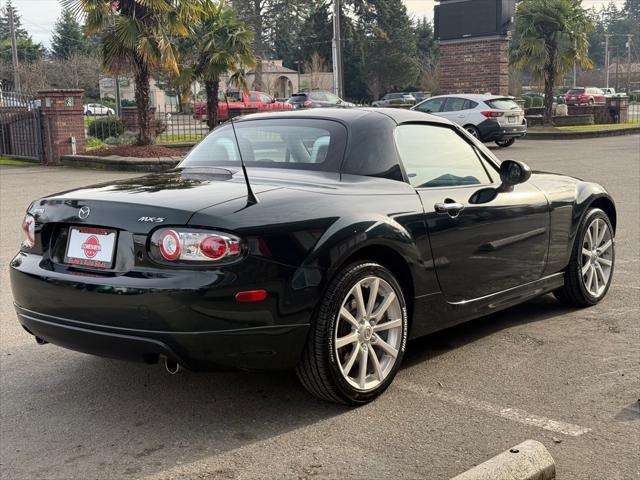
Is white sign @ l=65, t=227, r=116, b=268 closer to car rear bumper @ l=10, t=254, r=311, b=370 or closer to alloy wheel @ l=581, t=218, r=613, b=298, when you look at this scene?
car rear bumper @ l=10, t=254, r=311, b=370

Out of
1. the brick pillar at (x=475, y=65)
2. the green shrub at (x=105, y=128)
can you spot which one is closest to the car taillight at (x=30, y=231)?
the green shrub at (x=105, y=128)

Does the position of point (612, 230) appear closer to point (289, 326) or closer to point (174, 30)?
point (289, 326)

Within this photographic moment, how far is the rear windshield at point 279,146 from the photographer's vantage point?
14.6 ft

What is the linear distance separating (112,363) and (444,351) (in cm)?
200

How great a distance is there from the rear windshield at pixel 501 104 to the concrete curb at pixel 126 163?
9.73 meters

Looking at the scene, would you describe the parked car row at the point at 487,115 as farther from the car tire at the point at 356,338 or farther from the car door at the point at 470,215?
the car tire at the point at 356,338

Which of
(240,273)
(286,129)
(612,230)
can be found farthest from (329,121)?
(612,230)

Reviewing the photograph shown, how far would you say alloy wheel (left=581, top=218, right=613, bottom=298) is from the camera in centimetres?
580

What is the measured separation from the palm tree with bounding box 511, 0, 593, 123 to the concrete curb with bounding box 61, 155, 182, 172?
1754cm

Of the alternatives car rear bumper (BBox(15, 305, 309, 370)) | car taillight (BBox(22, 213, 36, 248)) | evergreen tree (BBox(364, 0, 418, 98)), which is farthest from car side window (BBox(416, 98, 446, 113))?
evergreen tree (BBox(364, 0, 418, 98))

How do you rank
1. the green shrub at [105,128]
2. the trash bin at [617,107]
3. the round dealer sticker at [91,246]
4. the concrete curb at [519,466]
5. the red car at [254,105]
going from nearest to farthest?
the concrete curb at [519,466] → the round dealer sticker at [91,246] → the green shrub at [105,128] → the trash bin at [617,107] → the red car at [254,105]

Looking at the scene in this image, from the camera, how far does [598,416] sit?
3859 millimetres

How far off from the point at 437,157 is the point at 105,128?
20366 millimetres

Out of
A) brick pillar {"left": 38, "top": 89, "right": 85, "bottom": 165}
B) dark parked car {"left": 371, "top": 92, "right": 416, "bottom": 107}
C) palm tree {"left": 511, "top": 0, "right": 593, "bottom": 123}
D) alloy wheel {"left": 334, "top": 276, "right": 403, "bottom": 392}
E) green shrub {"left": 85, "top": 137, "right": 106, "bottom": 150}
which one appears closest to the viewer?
alloy wheel {"left": 334, "top": 276, "right": 403, "bottom": 392}
